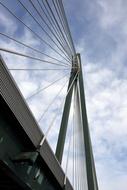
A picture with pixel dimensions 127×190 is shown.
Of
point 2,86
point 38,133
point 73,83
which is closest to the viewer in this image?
point 2,86

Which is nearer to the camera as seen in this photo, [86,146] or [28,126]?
[28,126]

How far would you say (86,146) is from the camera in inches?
545

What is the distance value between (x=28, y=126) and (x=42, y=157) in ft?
4.52

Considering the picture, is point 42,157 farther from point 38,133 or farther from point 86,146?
point 86,146

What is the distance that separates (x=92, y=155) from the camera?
45.8 feet

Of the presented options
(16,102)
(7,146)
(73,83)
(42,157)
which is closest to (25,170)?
(42,157)

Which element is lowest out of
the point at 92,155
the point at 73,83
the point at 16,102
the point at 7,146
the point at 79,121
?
the point at 7,146

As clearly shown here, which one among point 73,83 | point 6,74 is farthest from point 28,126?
point 73,83

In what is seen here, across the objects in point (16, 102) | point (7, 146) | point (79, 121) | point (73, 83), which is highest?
point (73, 83)

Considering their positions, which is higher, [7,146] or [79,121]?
[79,121]

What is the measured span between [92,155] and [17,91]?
25.2 feet

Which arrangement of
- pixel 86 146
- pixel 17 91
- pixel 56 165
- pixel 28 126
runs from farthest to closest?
pixel 86 146 < pixel 56 165 < pixel 28 126 < pixel 17 91

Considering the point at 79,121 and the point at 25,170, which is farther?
the point at 79,121

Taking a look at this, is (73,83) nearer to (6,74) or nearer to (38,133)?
→ (38,133)
